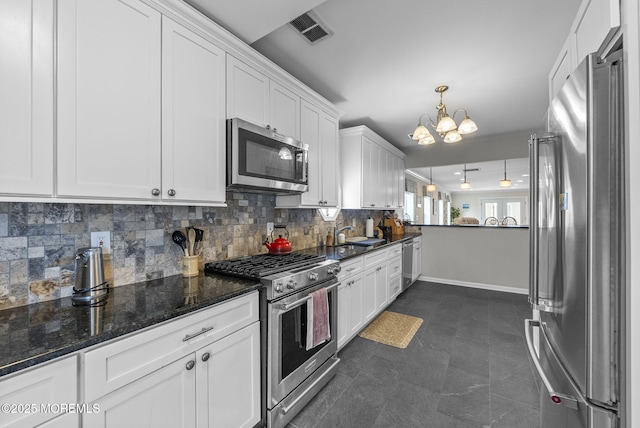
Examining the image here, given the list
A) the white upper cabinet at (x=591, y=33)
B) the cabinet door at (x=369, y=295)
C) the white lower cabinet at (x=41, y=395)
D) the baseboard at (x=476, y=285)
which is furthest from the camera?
the baseboard at (x=476, y=285)

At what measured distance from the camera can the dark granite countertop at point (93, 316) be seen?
819 millimetres

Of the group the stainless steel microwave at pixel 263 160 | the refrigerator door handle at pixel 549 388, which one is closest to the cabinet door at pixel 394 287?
the stainless steel microwave at pixel 263 160

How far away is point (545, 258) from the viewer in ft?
4.01

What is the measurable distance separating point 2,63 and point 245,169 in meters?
1.09

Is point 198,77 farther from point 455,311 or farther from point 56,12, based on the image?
point 455,311

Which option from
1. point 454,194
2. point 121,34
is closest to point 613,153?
point 121,34

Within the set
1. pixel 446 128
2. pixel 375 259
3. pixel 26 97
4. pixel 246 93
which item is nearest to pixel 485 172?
pixel 446 128

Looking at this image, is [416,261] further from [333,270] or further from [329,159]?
[333,270]

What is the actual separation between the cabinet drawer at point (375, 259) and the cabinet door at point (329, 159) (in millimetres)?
712

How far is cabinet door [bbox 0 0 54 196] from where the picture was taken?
0.95m

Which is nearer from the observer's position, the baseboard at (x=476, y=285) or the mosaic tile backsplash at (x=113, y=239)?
the mosaic tile backsplash at (x=113, y=239)

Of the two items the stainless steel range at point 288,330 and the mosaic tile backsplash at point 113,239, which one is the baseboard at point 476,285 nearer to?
the stainless steel range at point 288,330

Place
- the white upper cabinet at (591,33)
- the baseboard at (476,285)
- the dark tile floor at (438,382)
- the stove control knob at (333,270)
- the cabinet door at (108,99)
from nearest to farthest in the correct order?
the white upper cabinet at (591,33) → the cabinet door at (108,99) → the dark tile floor at (438,382) → the stove control knob at (333,270) → the baseboard at (476,285)

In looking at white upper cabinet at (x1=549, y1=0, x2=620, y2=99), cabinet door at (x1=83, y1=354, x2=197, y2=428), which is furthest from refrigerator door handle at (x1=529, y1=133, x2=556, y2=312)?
cabinet door at (x1=83, y1=354, x2=197, y2=428)
